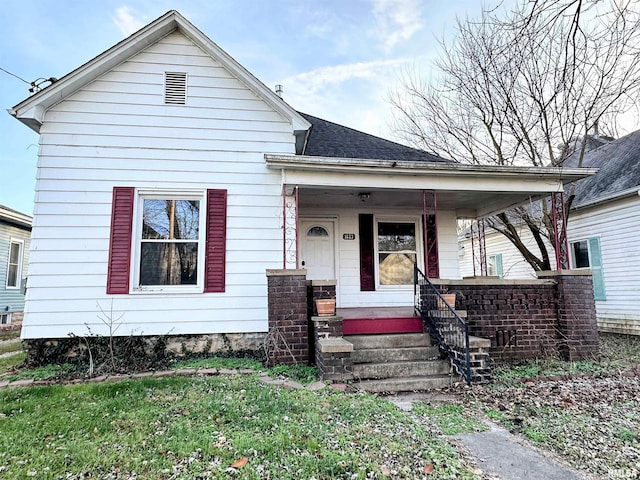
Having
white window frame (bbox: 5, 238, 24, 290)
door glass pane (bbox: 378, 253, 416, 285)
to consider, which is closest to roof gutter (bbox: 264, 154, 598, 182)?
door glass pane (bbox: 378, 253, 416, 285)

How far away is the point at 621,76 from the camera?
823 cm

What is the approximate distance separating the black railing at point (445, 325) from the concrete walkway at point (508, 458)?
1308 mm

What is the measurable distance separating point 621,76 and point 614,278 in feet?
15.7

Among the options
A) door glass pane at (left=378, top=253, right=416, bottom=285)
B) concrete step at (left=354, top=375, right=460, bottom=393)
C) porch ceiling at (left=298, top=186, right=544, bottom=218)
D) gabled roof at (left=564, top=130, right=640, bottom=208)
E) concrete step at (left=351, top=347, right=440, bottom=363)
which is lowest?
concrete step at (left=354, top=375, right=460, bottom=393)

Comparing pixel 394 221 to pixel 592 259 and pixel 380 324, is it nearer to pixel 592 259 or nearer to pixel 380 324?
pixel 380 324

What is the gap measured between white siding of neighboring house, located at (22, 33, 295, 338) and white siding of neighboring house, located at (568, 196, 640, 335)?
27.4 feet

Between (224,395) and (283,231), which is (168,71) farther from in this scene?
(224,395)

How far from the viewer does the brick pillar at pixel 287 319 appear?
5375mm

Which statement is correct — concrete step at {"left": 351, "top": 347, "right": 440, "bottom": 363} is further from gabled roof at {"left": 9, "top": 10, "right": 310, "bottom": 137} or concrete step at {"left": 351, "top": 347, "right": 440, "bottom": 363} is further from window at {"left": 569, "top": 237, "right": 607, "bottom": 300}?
window at {"left": 569, "top": 237, "right": 607, "bottom": 300}

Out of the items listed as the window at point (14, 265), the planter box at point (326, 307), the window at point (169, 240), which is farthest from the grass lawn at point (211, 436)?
the window at point (14, 265)

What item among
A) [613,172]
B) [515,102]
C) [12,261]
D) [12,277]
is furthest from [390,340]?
[12,261]

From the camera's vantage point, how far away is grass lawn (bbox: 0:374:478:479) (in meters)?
2.47

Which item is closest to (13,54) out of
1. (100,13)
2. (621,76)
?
(100,13)

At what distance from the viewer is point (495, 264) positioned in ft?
45.9
